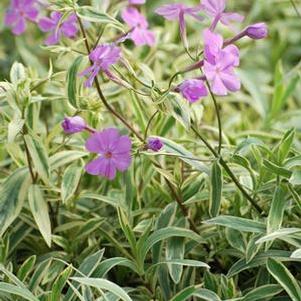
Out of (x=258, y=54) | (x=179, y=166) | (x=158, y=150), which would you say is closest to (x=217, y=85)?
(x=158, y=150)

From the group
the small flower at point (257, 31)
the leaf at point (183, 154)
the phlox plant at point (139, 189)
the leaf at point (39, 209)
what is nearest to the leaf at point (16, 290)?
the phlox plant at point (139, 189)

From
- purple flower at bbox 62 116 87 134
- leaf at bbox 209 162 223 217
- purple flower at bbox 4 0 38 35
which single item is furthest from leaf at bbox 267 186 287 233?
purple flower at bbox 4 0 38 35

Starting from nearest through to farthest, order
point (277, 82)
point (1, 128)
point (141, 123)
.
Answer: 1. point (1, 128)
2. point (141, 123)
3. point (277, 82)

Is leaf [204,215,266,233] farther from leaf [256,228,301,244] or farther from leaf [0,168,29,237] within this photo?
leaf [0,168,29,237]

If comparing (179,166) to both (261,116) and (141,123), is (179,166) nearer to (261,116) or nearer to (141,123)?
(141,123)

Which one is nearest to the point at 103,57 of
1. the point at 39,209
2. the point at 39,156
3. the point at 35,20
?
the point at 39,156

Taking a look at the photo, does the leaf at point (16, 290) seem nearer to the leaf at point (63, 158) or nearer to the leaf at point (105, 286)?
the leaf at point (105, 286)

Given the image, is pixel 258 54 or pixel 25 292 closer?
pixel 25 292
